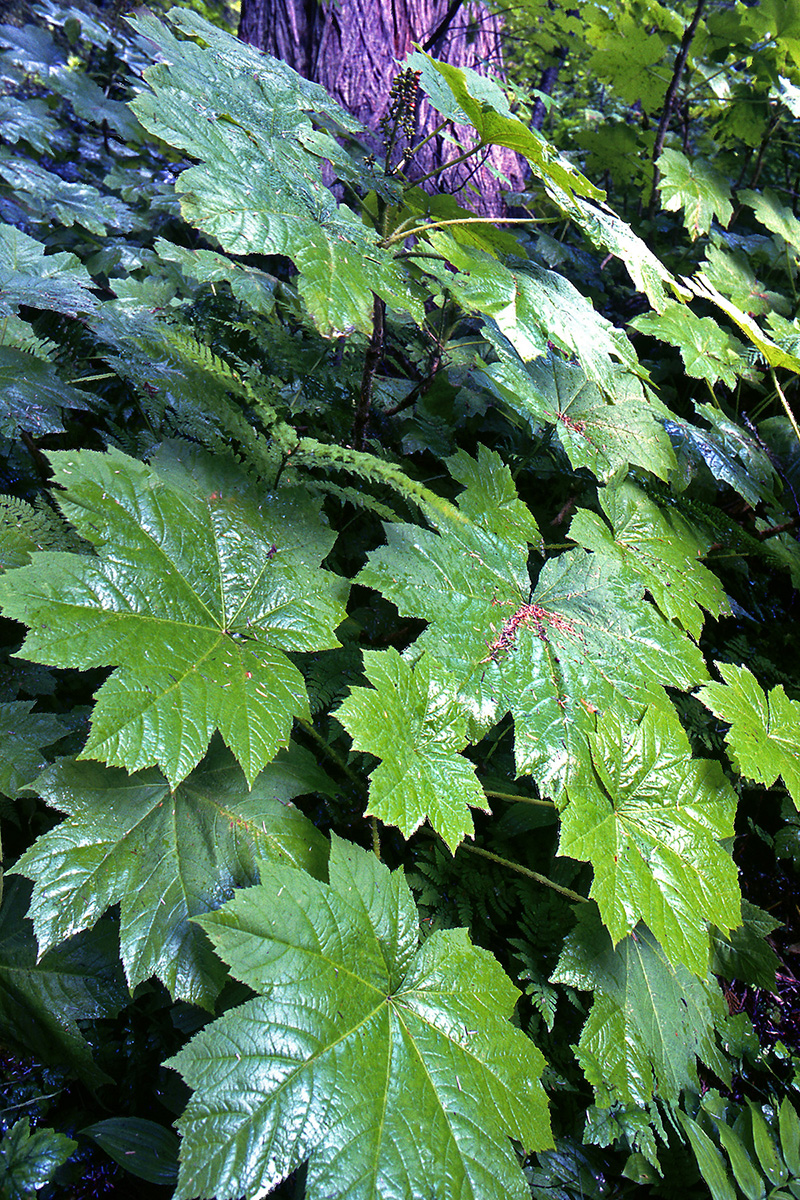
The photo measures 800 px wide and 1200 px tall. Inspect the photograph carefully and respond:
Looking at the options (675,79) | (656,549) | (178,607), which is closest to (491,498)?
(656,549)

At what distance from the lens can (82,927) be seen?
112 centimetres

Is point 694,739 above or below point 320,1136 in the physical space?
above

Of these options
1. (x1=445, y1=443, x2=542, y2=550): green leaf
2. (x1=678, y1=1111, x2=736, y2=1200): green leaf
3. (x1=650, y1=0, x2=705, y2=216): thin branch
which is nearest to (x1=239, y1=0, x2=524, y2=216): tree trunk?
(x1=650, y1=0, x2=705, y2=216): thin branch

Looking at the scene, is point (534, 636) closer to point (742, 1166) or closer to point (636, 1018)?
point (636, 1018)

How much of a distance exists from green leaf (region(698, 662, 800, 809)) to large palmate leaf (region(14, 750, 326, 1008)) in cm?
111

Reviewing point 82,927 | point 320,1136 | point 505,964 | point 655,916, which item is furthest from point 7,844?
point 655,916

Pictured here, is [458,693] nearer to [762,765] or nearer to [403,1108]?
[403,1108]

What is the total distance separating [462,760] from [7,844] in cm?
114

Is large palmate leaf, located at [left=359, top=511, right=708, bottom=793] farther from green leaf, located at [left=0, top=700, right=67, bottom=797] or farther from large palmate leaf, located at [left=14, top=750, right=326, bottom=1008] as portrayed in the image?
green leaf, located at [left=0, top=700, right=67, bottom=797]

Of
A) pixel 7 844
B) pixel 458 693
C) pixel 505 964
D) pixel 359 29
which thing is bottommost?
pixel 7 844

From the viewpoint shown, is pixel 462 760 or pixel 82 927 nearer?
pixel 82 927

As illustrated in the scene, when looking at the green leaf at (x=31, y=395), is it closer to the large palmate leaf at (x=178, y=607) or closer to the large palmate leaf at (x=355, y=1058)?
the large palmate leaf at (x=178, y=607)

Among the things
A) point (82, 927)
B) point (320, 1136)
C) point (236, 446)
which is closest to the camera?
point (320, 1136)

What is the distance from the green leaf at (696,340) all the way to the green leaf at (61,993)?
2.45 meters
